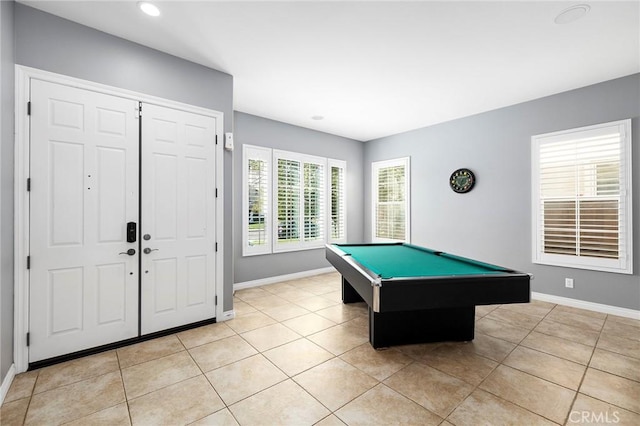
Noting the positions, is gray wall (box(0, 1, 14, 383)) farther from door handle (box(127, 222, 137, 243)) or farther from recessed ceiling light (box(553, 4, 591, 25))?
recessed ceiling light (box(553, 4, 591, 25))

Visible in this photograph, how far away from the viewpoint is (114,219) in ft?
8.68

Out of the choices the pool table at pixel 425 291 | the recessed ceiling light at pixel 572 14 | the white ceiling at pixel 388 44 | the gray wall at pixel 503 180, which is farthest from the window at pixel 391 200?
the recessed ceiling light at pixel 572 14

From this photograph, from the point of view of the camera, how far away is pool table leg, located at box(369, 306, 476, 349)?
2.66 m

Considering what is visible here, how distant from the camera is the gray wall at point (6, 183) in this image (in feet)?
6.53

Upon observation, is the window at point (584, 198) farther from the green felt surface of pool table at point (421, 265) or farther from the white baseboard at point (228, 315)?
the white baseboard at point (228, 315)

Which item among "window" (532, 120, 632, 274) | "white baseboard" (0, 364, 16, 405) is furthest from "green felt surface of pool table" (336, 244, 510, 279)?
"white baseboard" (0, 364, 16, 405)

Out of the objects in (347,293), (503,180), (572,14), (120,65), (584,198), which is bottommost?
(347,293)

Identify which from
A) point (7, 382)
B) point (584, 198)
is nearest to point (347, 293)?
point (7, 382)

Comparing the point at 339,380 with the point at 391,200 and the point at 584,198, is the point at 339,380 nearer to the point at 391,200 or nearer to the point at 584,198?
the point at 584,198

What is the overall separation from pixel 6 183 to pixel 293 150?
3.87 metres

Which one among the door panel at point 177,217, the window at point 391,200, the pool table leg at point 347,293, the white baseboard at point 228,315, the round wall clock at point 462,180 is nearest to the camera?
the door panel at point 177,217

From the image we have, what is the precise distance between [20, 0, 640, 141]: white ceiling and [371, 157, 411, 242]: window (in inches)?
76.9

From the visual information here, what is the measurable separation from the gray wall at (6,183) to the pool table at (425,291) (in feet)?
8.69

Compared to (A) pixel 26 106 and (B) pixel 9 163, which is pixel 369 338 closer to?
(B) pixel 9 163
